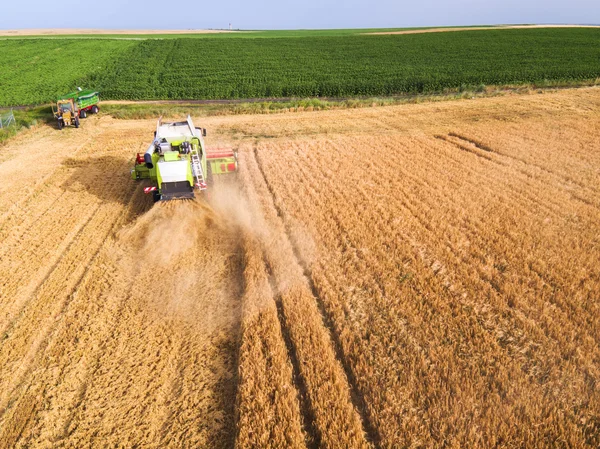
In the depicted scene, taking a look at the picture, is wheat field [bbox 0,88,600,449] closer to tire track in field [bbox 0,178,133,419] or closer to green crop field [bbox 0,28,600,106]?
tire track in field [bbox 0,178,133,419]

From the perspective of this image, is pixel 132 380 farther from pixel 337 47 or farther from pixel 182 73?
pixel 337 47

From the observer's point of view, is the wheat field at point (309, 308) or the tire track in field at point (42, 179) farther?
the tire track in field at point (42, 179)

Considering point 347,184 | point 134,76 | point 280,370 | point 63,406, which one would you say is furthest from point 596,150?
point 134,76

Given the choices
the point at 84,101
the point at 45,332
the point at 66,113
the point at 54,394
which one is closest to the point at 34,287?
the point at 45,332

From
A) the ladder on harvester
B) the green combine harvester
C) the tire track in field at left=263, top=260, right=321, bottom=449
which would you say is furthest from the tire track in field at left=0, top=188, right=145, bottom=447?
the green combine harvester

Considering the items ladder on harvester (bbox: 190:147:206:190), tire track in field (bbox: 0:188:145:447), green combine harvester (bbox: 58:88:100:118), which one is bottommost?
tire track in field (bbox: 0:188:145:447)

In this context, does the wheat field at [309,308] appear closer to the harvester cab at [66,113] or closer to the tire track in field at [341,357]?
the tire track in field at [341,357]

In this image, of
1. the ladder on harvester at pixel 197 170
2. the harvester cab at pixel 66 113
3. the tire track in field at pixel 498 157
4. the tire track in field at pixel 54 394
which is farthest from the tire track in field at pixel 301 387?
the harvester cab at pixel 66 113

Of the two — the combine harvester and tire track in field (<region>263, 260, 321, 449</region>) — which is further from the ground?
the combine harvester

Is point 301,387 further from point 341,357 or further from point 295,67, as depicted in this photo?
point 295,67
